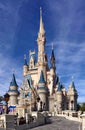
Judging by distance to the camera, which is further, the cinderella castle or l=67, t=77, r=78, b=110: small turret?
l=67, t=77, r=78, b=110: small turret

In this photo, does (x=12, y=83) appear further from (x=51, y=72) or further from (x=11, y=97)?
(x=51, y=72)

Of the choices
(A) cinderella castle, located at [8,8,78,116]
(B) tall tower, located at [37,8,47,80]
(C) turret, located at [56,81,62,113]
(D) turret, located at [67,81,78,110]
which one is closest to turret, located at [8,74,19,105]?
(A) cinderella castle, located at [8,8,78,116]

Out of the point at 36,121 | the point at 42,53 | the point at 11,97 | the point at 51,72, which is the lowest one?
the point at 36,121

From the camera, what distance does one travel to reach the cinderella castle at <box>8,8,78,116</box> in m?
91.1

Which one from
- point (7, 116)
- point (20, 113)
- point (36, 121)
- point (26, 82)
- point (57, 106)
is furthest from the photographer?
point (26, 82)

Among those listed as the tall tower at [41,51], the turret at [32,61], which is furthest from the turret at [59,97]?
the turret at [32,61]

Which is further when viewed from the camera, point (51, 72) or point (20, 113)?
point (51, 72)

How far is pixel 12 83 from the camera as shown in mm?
95750

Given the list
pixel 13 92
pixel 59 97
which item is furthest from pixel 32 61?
pixel 59 97

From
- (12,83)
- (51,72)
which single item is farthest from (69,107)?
(12,83)

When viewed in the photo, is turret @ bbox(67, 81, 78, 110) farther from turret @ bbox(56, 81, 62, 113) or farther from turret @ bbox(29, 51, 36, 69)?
turret @ bbox(29, 51, 36, 69)

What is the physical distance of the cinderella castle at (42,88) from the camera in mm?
91062

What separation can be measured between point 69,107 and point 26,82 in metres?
16.2

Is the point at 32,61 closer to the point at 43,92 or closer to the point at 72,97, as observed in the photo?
the point at 43,92
